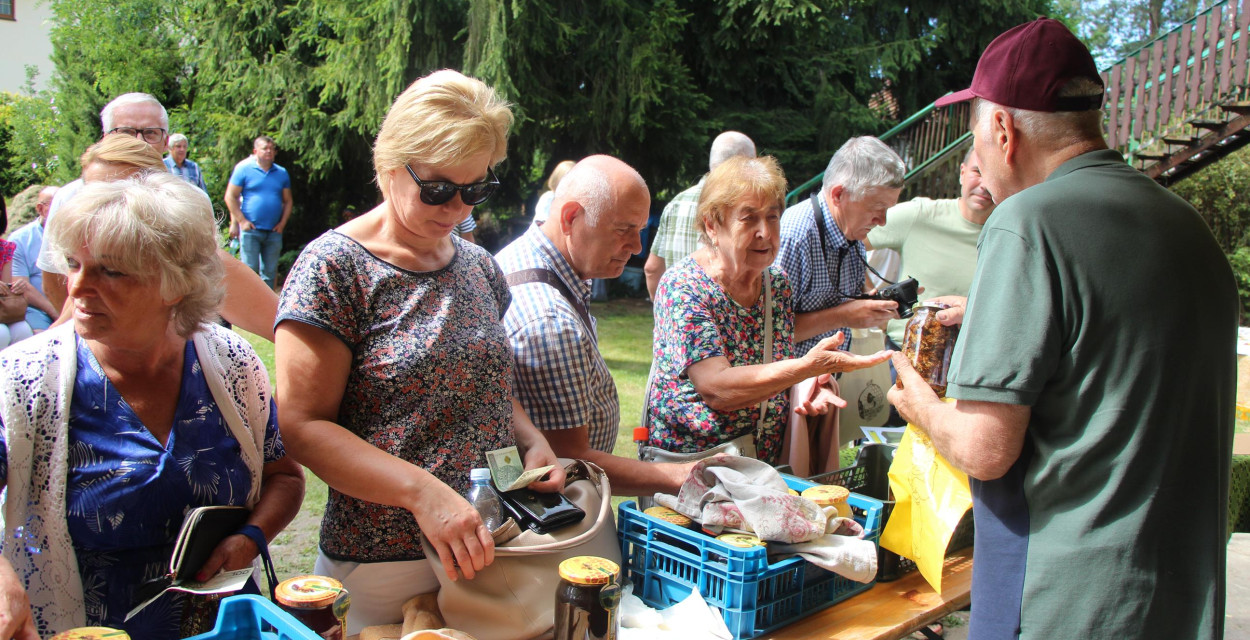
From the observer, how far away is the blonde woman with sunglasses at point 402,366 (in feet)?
5.25

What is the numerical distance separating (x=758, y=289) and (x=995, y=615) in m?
1.34

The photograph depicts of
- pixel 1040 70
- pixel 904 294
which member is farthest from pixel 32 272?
pixel 1040 70

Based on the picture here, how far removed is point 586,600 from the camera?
1345 mm

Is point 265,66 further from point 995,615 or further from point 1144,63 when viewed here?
point 995,615

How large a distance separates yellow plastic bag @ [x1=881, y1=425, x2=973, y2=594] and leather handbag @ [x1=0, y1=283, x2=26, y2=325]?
430cm

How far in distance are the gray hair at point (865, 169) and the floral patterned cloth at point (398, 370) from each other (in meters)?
2.05

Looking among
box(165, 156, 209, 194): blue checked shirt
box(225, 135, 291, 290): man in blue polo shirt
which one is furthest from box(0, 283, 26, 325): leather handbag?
box(225, 135, 291, 290): man in blue polo shirt

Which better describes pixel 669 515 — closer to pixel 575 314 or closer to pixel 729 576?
pixel 729 576

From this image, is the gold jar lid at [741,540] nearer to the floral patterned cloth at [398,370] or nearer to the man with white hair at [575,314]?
the man with white hair at [575,314]

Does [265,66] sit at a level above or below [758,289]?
above

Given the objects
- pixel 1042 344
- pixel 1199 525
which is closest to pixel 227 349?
pixel 1042 344

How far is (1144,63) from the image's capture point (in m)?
10.7

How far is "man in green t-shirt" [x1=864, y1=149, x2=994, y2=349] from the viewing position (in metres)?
3.77

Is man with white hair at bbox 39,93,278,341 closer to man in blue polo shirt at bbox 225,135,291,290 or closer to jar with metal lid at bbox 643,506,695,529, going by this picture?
jar with metal lid at bbox 643,506,695,529
